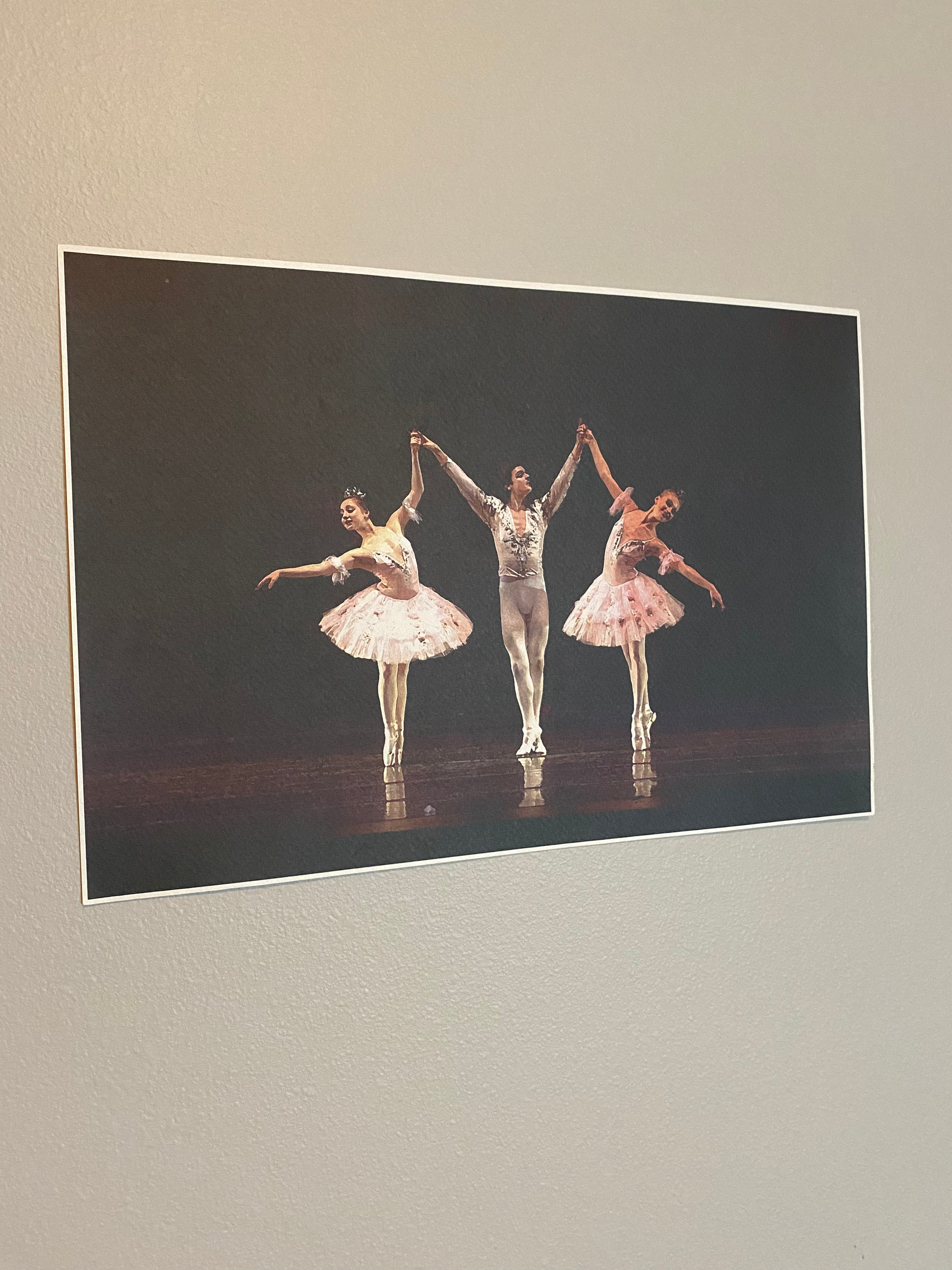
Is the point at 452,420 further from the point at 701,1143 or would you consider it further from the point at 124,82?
the point at 701,1143

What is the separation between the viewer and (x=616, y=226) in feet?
5.08

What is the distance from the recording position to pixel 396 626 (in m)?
1.45

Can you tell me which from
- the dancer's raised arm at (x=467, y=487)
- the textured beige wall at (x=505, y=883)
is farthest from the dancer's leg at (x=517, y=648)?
the textured beige wall at (x=505, y=883)

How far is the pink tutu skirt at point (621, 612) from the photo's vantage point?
154 cm

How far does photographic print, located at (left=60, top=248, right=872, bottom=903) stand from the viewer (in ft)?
4.40

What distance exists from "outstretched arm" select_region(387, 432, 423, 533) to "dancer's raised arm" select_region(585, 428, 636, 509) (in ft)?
0.80

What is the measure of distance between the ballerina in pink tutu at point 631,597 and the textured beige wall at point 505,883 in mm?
237

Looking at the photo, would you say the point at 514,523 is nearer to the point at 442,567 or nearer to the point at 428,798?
the point at 442,567

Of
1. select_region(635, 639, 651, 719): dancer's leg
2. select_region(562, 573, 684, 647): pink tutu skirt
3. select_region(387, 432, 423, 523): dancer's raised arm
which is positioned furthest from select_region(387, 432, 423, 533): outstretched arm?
select_region(635, 639, 651, 719): dancer's leg

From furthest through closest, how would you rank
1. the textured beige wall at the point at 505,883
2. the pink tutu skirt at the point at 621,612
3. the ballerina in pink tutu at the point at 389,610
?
the pink tutu skirt at the point at 621,612 → the ballerina in pink tutu at the point at 389,610 → the textured beige wall at the point at 505,883

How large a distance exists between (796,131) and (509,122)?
463 mm

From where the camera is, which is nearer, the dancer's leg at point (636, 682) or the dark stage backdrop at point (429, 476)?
the dark stage backdrop at point (429, 476)

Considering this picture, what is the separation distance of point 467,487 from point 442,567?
113mm

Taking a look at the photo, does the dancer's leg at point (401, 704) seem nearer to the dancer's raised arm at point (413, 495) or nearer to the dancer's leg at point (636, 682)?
the dancer's raised arm at point (413, 495)
